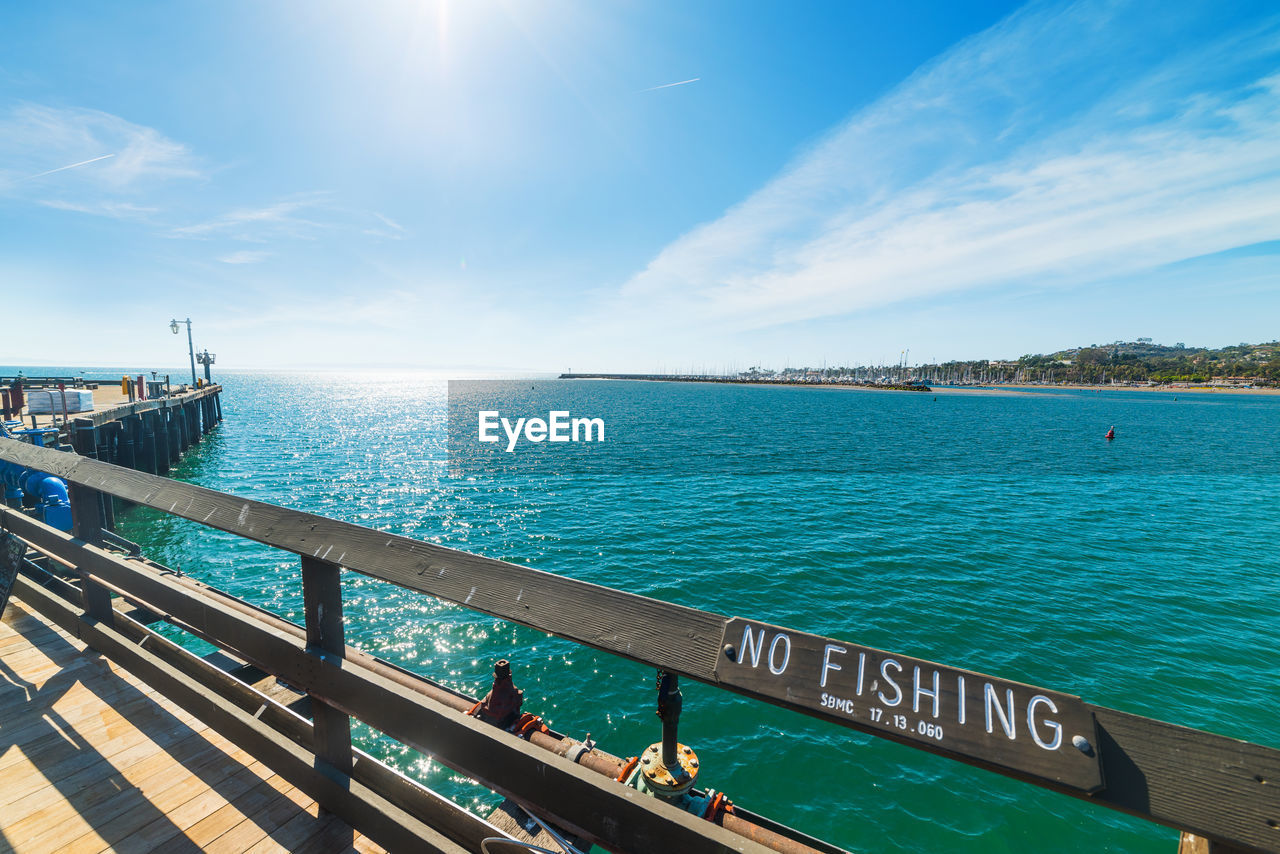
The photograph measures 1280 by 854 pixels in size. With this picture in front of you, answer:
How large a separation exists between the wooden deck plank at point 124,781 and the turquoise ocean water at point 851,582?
530cm

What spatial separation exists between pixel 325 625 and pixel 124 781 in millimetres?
2208

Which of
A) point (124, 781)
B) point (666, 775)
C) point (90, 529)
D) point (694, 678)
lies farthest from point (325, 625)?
point (90, 529)

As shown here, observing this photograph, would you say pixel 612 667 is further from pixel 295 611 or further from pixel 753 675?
pixel 753 675

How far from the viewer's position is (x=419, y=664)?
10.7 meters

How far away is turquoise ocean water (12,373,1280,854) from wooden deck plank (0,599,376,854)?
5.30 metres

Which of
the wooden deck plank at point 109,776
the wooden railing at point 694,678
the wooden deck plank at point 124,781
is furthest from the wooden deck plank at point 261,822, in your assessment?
the wooden deck plank at point 109,776

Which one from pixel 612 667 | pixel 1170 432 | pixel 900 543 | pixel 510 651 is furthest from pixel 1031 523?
pixel 1170 432

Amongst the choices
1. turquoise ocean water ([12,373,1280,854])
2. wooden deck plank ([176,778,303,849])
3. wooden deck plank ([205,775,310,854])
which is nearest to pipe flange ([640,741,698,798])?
wooden deck plank ([205,775,310,854])

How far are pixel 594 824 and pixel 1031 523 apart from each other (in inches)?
1057

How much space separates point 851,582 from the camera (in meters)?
15.5

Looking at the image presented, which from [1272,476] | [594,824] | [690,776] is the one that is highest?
[594,824]

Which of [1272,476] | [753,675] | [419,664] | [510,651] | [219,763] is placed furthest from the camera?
[1272,476]

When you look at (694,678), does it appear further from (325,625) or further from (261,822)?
(261,822)

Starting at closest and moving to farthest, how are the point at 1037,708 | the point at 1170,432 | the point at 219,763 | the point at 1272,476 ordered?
the point at 1037,708, the point at 219,763, the point at 1272,476, the point at 1170,432
